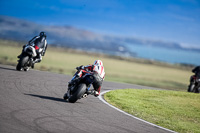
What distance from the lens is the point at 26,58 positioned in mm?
17172

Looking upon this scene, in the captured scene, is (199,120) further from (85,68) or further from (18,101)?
(18,101)

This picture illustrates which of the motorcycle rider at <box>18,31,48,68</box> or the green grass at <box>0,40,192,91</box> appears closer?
the motorcycle rider at <box>18,31,48,68</box>

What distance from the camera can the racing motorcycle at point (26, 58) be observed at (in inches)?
672

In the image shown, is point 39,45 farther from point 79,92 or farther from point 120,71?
point 120,71

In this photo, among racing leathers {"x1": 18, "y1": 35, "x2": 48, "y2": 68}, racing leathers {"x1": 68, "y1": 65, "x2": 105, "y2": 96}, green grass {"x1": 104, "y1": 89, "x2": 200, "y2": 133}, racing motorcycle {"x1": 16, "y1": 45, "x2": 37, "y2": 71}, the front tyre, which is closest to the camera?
green grass {"x1": 104, "y1": 89, "x2": 200, "y2": 133}

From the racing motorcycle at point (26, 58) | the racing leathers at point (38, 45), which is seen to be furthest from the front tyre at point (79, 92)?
the racing leathers at point (38, 45)

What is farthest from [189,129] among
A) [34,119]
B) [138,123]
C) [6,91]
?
[6,91]

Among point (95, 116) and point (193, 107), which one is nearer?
point (95, 116)

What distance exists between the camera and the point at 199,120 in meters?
10.7

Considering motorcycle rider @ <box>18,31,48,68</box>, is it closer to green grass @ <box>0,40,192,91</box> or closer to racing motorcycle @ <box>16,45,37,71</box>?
racing motorcycle @ <box>16,45,37,71</box>

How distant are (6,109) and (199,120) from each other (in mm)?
6383

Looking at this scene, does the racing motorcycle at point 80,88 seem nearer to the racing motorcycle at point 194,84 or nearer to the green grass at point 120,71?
the racing motorcycle at point 194,84

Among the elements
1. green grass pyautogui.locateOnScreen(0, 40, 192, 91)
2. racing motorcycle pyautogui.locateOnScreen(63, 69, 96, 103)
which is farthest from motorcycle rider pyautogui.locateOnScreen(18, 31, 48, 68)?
green grass pyautogui.locateOnScreen(0, 40, 192, 91)

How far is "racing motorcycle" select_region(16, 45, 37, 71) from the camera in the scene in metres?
17.1
